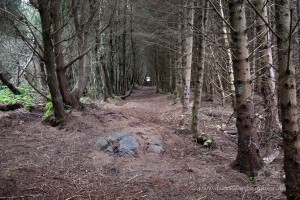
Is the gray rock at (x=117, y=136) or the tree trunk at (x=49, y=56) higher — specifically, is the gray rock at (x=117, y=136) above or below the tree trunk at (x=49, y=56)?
below

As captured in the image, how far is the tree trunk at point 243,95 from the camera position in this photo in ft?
15.5

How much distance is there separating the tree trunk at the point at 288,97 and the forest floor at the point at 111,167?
1.03 m

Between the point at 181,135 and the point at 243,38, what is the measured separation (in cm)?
395

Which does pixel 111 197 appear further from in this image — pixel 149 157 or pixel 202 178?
pixel 149 157

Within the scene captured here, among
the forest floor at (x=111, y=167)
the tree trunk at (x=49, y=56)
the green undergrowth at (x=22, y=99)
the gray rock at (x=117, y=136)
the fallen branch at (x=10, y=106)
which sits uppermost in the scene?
the tree trunk at (x=49, y=56)

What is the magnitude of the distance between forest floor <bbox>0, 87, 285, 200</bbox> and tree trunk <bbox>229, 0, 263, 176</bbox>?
22 cm

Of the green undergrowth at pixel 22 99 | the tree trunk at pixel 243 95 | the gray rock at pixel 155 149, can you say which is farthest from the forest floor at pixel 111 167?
the green undergrowth at pixel 22 99

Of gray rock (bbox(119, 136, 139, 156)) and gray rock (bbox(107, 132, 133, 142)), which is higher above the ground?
gray rock (bbox(107, 132, 133, 142))

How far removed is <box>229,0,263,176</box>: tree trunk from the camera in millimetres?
4738

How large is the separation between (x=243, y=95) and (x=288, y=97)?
195 centimetres

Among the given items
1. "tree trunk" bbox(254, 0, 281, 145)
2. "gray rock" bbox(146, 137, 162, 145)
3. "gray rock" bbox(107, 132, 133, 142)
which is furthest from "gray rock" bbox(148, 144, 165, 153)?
"tree trunk" bbox(254, 0, 281, 145)

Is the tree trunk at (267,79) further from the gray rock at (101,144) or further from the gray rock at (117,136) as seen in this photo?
the gray rock at (101,144)

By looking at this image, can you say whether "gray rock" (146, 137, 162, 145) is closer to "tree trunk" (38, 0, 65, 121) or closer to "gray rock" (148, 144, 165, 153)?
"gray rock" (148, 144, 165, 153)

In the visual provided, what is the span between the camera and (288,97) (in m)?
2.97
